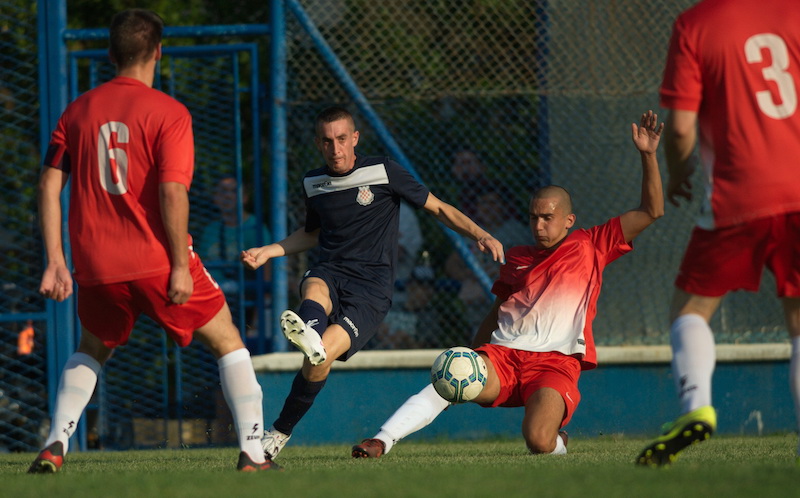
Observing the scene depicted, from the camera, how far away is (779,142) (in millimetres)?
4168

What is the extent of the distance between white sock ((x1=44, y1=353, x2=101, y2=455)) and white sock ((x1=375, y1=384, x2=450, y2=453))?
5.54ft

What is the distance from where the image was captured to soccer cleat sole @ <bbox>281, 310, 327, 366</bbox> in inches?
215

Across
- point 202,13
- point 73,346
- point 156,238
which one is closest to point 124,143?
point 156,238

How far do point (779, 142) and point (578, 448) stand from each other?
316 cm

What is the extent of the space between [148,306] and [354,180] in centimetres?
208

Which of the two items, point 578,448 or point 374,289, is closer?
point 374,289

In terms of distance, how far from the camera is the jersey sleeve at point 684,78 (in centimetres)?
416

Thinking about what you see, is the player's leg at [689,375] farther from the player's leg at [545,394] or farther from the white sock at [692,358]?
the player's leg at [545,394]

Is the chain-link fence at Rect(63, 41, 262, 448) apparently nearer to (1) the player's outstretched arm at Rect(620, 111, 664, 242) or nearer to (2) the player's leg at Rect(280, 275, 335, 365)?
(2) the player's leg at Rect(280, 275, 335, 365)

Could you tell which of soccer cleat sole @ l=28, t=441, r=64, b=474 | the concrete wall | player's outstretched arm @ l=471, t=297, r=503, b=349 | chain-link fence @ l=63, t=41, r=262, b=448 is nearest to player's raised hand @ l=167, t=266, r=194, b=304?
soccer cleat sole @ l=28, t=441, r=64, b=474

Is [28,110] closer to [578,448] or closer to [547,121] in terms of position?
[547,121]

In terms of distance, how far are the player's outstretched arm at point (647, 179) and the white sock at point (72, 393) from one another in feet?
9.36

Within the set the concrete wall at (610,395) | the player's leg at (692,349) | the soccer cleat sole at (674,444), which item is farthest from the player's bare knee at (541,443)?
the concrete wall at (610,395)

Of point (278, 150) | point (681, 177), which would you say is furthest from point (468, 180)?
point (681, 177)
